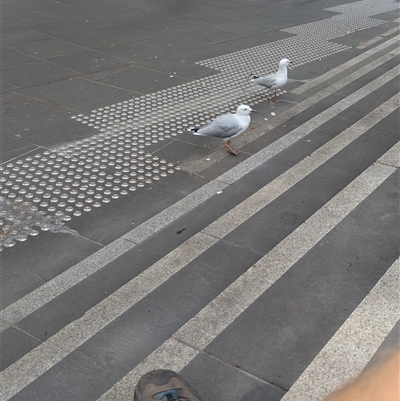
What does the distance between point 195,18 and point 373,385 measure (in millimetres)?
12895

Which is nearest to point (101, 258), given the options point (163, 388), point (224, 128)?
point (163, 388)

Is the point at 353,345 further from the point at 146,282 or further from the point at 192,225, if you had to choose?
the point at 192,225

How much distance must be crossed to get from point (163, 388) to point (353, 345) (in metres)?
1.42

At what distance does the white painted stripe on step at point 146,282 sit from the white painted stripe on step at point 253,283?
20.4 inches

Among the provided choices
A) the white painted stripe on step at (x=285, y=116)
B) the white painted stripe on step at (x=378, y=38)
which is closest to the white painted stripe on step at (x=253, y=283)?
the white painted stripe on step at (x=285, y=116)

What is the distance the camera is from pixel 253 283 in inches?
184

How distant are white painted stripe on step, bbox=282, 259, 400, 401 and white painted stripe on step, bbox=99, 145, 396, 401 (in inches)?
27.7

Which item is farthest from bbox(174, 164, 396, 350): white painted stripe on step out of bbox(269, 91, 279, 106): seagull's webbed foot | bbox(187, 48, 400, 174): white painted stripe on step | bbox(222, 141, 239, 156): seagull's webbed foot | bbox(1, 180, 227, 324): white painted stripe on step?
bbox(269, 91, 279, 106): seagull's webbed foot

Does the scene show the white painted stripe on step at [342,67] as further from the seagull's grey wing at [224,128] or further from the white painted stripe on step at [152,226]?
the seagull's grey wing at [224,128]

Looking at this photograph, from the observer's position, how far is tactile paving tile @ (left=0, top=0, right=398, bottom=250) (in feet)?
19.1

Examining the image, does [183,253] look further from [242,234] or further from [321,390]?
[321,390]

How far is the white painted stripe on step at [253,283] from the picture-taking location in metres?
3.85

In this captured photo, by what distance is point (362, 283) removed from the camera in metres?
4.67

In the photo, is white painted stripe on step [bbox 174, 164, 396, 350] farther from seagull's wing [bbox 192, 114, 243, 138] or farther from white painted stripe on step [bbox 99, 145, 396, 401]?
seagull's wing [bbox 192, 114, 243, 138]
